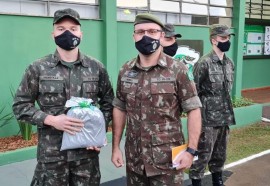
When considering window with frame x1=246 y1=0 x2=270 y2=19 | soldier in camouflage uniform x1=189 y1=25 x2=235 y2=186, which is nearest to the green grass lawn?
soldier in camouflage uniform x1=189 y1=25 x2=235 y2=186

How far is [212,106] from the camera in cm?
382

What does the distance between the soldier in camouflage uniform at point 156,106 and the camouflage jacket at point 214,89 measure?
4.89ft

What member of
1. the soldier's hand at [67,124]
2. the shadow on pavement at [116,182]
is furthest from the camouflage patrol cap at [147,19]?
the shadow on pavement at [116,182]

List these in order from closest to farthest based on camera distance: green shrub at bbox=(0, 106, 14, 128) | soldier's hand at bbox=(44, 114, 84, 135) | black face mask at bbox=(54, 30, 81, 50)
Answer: soldier's hand at bbox=(44, 114, 84, 135) < black face mask at bbox=(54, 30, 81, 50) < green shrub at bbox=(0, 106, 14, 128)

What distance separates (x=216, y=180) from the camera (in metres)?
3.97

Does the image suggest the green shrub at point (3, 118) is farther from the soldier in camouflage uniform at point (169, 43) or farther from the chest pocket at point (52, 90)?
the chest pocket at point (52, 90)

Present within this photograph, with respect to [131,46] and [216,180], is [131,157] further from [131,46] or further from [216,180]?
[131,46]

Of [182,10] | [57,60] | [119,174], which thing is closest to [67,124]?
[57,60]

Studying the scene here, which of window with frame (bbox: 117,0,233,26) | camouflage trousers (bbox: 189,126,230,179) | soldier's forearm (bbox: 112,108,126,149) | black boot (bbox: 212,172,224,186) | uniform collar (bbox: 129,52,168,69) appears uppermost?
window with frame (bbox: 117,0,233,26)

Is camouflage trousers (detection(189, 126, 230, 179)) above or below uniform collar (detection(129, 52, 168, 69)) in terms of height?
below

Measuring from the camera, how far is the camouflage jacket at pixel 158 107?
228cm

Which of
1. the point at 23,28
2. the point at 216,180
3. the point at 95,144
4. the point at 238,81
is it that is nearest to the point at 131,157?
the point at 95,144

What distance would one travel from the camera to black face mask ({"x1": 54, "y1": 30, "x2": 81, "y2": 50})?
224 cm

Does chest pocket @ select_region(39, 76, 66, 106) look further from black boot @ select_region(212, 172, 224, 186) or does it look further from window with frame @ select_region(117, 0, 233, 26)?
window with frame @ select_region(117, 0, 233, 26)
